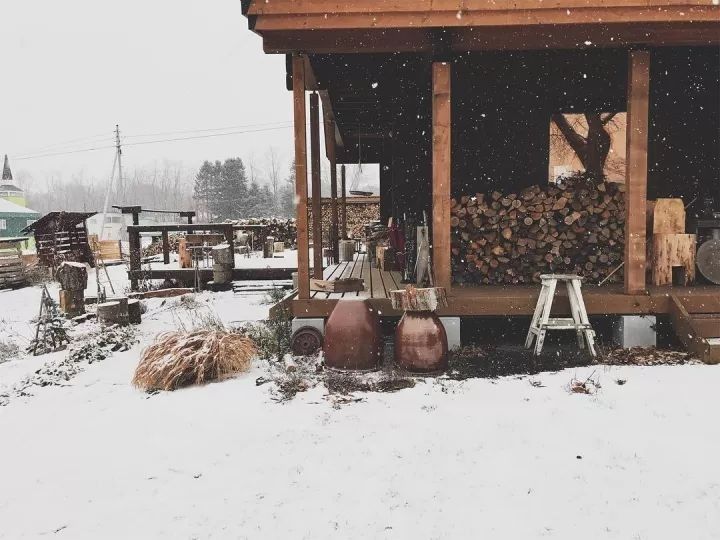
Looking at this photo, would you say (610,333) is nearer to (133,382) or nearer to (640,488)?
(640,488)

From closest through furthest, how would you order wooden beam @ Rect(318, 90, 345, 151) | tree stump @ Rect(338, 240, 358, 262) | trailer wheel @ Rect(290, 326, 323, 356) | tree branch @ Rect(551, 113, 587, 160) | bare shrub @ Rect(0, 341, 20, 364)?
1. trailer wheel @ Rect(290, 326, 323, 356)
2. bare shrub @ Rect(0, 341, 20, 364)
3. tree branch @ Rect(551, 113, 587, 160)
4. wooden beam @ Rect(318, 90, 345, 151)
5. tree stump @ Rect(338, 240, 358, 262)

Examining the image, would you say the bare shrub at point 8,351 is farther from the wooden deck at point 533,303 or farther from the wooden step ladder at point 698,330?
the wooden step ladder at point 698,330

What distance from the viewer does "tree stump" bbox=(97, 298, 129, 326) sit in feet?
27.0

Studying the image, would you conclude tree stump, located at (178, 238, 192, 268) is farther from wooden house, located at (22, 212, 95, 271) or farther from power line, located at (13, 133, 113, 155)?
power line, located at (13, 133, 113, 155)

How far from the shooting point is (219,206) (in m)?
52.7

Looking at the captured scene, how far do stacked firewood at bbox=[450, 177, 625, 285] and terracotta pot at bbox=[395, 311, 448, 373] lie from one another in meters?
1.92

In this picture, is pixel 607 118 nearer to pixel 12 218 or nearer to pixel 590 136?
pixel 590 136

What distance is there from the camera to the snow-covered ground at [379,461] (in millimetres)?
2791

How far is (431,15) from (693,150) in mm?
4735

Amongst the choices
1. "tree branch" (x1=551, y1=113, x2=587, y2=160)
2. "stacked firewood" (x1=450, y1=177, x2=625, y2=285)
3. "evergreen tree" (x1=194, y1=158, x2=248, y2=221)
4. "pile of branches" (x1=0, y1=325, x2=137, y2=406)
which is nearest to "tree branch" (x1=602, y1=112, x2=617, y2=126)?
"tree branch" (x1=551, y1=113, x2=587, y2=160)

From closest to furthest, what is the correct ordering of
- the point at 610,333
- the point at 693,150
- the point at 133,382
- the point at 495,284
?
the point at 133,382, the point at 610,333, the point at 495,284, the point at 693,150

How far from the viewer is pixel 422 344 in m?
5.00

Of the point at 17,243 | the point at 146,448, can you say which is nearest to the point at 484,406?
the point at 146,448

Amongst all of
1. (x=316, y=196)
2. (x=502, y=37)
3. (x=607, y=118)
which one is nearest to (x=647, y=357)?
(x=502, y=37)
